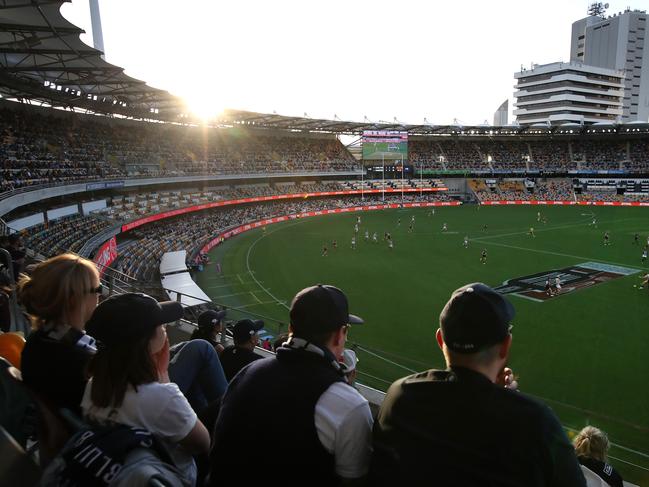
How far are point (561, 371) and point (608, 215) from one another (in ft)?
182

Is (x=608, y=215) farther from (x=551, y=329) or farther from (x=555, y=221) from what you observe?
(x=551, y=329)

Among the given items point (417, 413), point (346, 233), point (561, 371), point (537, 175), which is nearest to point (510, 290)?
point (561, 371)

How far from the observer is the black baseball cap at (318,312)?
262 cm

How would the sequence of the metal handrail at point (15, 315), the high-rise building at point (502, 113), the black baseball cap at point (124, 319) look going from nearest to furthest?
the black baseball cap at point (124, 319) → the metal handrail at point (15, 315) → the high-rise building at point (502, 113)

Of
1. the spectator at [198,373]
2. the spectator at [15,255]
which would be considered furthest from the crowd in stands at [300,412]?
the spectator at [15,255]

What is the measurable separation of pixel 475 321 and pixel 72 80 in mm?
35430

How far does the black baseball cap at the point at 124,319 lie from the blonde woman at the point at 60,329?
1.73 feet

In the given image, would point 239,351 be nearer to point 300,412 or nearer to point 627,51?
point 300,412

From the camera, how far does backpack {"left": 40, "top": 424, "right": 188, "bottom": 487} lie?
6.75 ft

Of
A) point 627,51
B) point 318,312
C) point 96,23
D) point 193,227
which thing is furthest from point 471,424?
point 627,51

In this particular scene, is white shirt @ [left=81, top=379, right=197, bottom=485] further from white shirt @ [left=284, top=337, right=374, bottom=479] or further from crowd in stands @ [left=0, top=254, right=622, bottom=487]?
white shirt @ [left=284, top=337, right=374, bottom=479]

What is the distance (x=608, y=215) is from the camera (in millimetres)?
63781

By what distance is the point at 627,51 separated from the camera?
5231 inches

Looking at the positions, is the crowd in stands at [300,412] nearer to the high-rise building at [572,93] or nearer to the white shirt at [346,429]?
the white shirt at [346,429]
